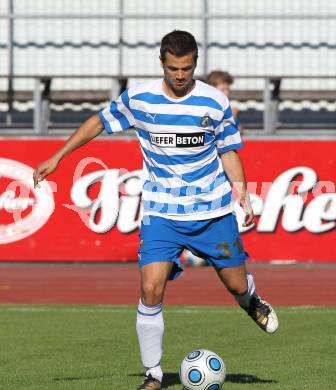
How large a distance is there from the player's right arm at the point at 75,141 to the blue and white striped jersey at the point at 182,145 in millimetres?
206

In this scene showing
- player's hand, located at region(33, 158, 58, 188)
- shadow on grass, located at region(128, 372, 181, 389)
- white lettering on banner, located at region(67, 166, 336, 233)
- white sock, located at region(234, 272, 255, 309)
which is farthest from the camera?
white lettering on banner, located at region(67, 166, 336, 233)

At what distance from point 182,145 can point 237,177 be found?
485 millimetres

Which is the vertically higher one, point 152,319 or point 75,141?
point 75,141

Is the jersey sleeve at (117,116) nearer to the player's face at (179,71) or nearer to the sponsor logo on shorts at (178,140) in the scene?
the sponsor logo on shorts at (178,140)

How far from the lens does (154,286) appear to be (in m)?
7.54

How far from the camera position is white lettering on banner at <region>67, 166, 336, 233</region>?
1728 centimetres

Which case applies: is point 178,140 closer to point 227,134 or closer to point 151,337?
point 227,134

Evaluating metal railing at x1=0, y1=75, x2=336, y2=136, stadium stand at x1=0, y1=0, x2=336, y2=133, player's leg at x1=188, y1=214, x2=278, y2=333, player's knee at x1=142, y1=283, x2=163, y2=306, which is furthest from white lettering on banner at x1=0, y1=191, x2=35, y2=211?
player's knee at x1=142, y1=283, x2=163, y2=306

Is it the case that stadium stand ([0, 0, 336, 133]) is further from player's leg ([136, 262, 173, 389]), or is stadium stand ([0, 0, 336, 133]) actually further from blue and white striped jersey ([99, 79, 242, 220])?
player's leg ([136, 262, 173, 389])

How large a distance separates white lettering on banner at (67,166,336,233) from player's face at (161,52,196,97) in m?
9.81

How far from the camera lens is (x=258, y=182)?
1747 centimetres

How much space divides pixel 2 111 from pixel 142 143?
14.7 meters

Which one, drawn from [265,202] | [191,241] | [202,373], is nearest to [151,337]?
[202,373]

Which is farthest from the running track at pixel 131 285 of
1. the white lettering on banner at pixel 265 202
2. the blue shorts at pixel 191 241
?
the blue shorts at pixel 191 241
